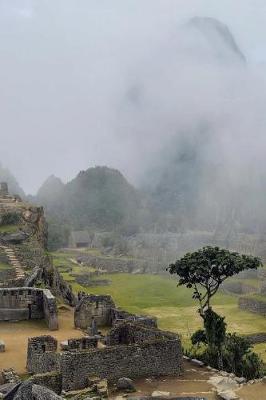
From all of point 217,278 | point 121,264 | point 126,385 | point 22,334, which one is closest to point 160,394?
point 126,385

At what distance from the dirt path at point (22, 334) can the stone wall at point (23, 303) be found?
0.42 meters

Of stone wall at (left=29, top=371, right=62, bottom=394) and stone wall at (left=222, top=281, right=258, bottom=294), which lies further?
stone wall at (left=222, top=281, right=258, bottom=294)

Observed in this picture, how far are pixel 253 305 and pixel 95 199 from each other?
311ft

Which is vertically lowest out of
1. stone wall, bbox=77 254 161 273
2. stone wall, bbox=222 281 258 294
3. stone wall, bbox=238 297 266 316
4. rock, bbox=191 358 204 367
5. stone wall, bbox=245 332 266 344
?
stone wall, bbox=245 332 266 344

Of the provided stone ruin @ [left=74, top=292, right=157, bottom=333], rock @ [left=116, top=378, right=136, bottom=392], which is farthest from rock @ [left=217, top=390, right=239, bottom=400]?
stone ruin @ [left=74, top=292, right=157, bottom=333]

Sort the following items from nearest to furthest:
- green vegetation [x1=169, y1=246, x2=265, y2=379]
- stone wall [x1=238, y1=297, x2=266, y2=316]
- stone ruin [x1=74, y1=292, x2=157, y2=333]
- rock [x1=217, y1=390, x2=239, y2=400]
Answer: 1. rock [x1=217, y1=390, x2=239, y2=400]
2. green vegetation [x1=169, y1=246, x2=265, y2=379]
3. stone ruin [x1=74, y1=292, x2=157, y2=333]
4. stone wall [x1=238, y1=297, x2=266, y2=316]

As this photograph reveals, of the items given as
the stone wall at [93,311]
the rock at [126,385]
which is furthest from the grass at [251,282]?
the rock at [126,385]

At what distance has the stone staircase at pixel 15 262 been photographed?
3097cm

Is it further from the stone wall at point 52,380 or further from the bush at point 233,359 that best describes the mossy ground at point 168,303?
the stone wall at point 52,380

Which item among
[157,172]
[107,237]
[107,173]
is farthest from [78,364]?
[157,172]

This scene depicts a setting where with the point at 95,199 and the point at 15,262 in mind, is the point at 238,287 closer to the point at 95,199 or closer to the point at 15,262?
the point at 15,262

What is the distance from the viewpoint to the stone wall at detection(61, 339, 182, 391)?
16734 mm

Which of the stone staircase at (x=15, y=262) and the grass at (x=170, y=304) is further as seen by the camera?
the grass at (x=170, y=304)

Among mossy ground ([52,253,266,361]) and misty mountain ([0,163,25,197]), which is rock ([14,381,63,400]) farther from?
misty mountain ([0,163,25,197])
